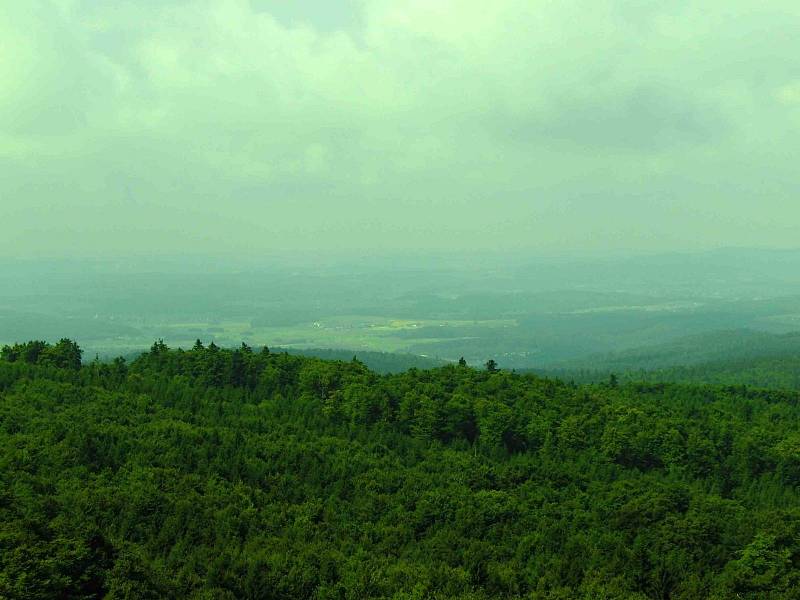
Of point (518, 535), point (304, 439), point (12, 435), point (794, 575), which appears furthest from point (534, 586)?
point (12, 435)

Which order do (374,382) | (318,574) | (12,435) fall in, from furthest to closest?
(374,382) → (12,435) → (318,574)

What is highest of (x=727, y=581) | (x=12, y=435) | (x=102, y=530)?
(x=12, y=435)

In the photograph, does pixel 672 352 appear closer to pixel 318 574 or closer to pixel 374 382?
pixel 374 382

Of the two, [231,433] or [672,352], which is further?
[672,352]

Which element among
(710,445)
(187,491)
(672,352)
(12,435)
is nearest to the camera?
(187,491)

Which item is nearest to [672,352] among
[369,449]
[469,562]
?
[369,449]

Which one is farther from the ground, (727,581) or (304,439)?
(304,439)

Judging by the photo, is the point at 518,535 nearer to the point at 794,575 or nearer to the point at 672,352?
the point at 794,575
